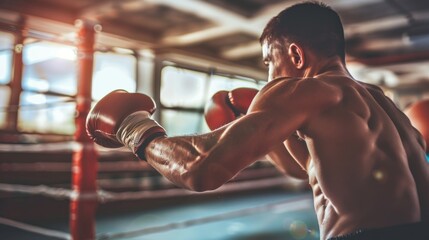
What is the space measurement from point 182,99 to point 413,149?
536 centimetres

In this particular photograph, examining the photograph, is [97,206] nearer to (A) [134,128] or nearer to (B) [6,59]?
(B) [6,59]

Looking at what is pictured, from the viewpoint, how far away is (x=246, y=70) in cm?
766

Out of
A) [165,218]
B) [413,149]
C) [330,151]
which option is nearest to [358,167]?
[330,151]

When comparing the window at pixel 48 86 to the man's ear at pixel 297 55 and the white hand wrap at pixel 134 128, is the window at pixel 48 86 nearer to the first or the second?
the white hand wrap at pixel 134 128

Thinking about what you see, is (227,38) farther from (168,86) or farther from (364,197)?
(364,197)

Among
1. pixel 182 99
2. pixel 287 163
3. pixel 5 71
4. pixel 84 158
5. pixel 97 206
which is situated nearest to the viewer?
pixel 287 163

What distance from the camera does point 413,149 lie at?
922mm

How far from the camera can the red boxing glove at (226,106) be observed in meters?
1.27

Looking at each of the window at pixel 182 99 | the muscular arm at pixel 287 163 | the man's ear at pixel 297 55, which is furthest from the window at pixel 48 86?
the man's ear at pixel 297 55

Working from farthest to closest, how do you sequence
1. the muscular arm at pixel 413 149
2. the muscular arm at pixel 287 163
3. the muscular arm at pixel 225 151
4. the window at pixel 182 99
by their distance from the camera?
the window at pixel 182 99 → the muscular arm at pixel 287 163 → the muscular arm at pixel 413 149 → the muscular arm at pixel 225 151

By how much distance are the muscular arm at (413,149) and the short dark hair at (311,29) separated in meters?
0.13

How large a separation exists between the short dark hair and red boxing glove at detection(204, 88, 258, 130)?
32cm

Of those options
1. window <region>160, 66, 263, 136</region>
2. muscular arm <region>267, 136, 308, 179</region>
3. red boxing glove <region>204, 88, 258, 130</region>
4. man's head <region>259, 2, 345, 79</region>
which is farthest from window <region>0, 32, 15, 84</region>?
man's head <region>259, 2, 345, 79</region>

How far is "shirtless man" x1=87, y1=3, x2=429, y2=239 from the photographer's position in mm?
788
